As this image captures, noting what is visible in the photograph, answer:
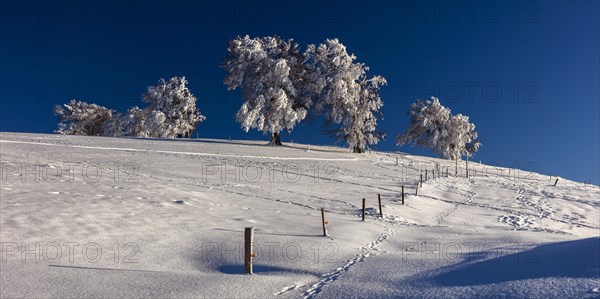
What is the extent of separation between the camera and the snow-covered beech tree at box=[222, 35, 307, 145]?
144ft

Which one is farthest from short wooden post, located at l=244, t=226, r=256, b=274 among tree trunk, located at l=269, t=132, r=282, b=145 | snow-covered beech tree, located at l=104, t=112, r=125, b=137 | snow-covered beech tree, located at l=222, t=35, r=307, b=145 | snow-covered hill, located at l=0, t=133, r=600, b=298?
snow-covered beech tree, located at l=104, t=112, r=125, b=137

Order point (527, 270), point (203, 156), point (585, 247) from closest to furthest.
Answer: point (527, 270)
point (585, 247)
point (203, 156)

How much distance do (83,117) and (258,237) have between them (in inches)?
2818

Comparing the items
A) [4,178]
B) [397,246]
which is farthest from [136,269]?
[4,178]

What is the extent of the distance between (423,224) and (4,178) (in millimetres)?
18578

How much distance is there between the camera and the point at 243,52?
149ft

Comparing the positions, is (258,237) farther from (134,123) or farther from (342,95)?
(134,123)

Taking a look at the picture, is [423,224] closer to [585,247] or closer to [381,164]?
[585,247]

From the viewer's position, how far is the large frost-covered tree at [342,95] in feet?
149

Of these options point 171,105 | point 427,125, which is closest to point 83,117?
point 171,105

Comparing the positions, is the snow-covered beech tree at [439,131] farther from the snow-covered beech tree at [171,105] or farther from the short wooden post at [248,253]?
the short wooden post at [248,253]

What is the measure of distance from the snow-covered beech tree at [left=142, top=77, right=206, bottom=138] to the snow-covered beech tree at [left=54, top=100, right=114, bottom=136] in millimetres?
17953

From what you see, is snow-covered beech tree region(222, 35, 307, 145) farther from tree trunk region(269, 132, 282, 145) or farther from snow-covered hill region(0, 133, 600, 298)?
snow-covered hill region(0, 133, 600, 298)

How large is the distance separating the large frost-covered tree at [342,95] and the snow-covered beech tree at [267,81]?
2.18 metres
